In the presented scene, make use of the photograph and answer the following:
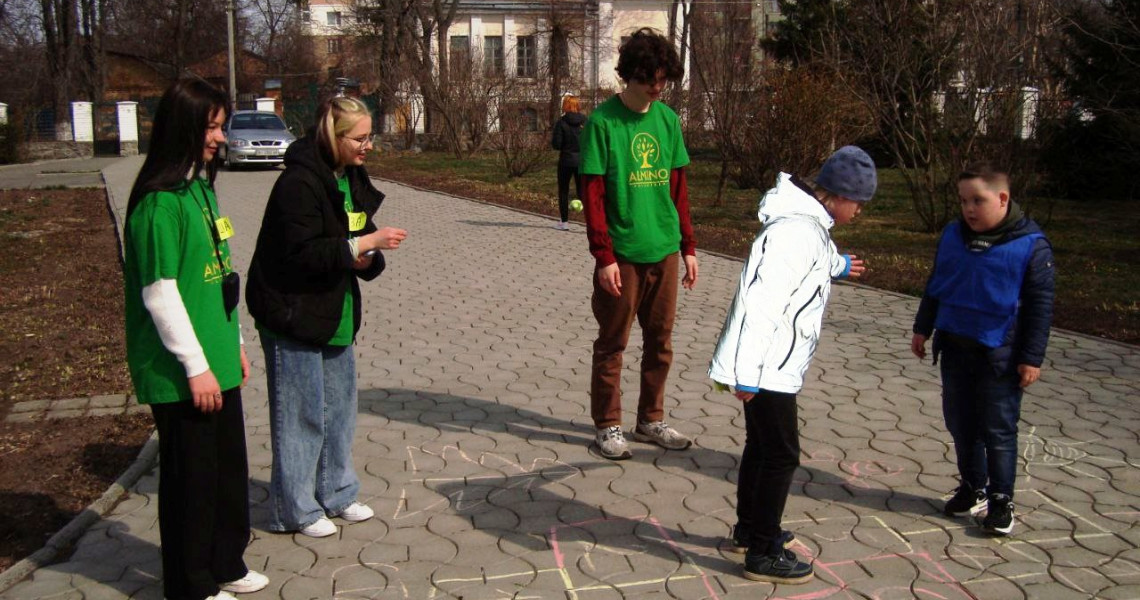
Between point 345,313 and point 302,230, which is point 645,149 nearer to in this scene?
point 345,313

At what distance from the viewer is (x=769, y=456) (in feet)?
11.4

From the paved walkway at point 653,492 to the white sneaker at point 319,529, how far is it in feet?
0.16

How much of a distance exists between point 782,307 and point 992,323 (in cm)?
112

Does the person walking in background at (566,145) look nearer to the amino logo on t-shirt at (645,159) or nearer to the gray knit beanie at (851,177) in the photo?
the amino logo on t-shirt at (645,159)

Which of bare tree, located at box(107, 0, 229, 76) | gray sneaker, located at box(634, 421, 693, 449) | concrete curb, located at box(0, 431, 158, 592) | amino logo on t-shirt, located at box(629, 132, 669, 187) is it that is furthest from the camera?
bare tree, located at box(107, 0, 229, 76)

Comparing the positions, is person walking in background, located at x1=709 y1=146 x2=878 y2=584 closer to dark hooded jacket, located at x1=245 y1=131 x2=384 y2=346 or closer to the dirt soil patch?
dark hooded jacket, located at x1=245 y1=131 x2=384 y2=346

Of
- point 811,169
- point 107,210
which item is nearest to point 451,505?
point 811,169

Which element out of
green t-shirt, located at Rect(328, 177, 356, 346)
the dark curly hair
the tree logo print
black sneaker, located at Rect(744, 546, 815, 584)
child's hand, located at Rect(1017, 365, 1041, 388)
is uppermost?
the dark curly hair

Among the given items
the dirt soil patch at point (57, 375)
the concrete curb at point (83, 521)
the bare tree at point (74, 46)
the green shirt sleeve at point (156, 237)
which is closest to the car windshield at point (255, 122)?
the dirt soil patch at point (57, 375)

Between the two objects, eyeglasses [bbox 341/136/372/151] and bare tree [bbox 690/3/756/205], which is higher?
bare tree [bbox 690/3/756/205]

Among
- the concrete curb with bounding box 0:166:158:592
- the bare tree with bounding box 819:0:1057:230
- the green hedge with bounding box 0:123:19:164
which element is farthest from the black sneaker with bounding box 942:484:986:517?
the green hedge with bounding box 0:123:19:164

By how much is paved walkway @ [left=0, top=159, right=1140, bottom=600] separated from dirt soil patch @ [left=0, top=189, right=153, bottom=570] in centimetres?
38

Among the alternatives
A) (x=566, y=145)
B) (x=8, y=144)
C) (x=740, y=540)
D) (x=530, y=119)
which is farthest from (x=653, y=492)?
(x=8, y=144)

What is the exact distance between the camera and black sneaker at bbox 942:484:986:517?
162 inches
